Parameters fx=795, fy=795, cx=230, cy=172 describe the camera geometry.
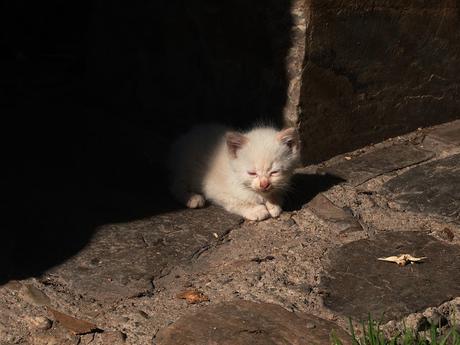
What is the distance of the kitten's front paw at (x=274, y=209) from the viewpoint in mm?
4361

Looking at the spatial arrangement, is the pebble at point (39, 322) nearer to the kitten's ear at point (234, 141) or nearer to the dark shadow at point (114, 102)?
the dark shadow at point (114, 102)

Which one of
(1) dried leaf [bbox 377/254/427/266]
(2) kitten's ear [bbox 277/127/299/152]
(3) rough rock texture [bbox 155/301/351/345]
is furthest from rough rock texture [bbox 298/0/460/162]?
(3) rough rock texture [bbox 155/301/351/345]

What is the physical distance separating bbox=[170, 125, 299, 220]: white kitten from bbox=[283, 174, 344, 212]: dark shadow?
0.12 meters

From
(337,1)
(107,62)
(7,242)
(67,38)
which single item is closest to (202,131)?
(337,1)

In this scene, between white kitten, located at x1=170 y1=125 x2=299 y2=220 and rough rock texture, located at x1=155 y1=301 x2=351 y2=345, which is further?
white kitten, located at x1=170 y1=125 x2=299 y2=220

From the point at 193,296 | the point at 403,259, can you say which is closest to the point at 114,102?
the point at 193,296

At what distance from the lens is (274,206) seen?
4398 millimetres

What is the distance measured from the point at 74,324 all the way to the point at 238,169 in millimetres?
1464

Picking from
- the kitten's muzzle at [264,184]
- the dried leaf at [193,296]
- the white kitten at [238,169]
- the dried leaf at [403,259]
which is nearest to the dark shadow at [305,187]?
the white kitten at [238,169]

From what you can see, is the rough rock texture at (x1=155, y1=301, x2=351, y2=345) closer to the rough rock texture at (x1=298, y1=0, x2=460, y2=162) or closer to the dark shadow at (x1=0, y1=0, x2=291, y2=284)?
the dark shadow at (x1=0, y1=0, x2=291, y2=284)

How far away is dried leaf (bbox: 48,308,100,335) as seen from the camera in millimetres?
3160

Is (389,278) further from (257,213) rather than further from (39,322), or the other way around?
(39,322)

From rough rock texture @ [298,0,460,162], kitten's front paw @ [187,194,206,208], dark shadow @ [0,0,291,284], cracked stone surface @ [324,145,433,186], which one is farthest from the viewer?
cracked stone surface @ [324,145,433,186]

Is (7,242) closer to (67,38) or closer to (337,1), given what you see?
(337,1)
